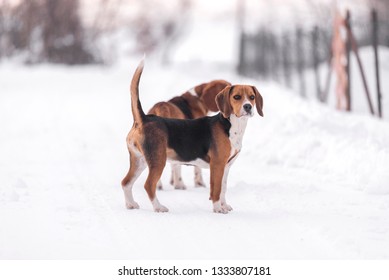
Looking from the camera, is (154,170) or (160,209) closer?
(154,170)

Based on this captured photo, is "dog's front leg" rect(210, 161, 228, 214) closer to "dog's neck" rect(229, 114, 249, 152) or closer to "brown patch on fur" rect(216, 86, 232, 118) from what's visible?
"dog's neck" rect(229, 114, 249, 152)

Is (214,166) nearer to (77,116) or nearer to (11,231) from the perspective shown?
(11,231)

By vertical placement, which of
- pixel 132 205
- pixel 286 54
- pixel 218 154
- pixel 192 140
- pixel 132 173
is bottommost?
pixel 132 205

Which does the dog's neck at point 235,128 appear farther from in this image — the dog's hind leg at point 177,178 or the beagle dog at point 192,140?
the dog's hind leg at point 177,178

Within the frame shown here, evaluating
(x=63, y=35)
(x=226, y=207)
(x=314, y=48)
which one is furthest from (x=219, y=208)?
(x=63, y=35)

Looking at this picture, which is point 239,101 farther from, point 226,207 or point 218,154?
point 226,207

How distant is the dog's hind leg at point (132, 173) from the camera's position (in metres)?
6.63

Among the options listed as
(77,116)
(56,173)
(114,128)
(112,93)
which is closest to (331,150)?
(56,173)

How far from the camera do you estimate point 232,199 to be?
24.4 feet

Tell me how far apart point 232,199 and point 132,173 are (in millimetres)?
1426

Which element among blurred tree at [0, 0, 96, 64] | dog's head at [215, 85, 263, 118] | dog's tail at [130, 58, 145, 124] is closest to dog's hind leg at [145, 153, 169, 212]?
dog's tail at [130, 58, 145, 124]

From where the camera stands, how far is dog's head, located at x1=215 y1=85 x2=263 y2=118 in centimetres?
624

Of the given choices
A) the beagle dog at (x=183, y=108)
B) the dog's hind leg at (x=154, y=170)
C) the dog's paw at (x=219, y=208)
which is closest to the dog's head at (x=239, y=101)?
the dog's hind leg at (x=154, y=170)

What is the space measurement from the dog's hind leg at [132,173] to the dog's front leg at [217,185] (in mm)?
780
